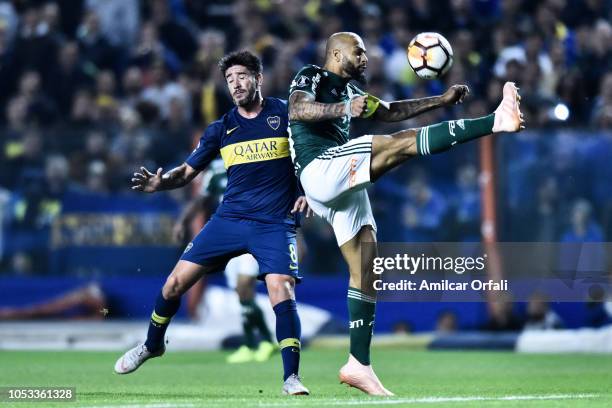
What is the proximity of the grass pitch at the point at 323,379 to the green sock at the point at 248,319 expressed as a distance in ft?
1.13

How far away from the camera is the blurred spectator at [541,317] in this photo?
14438 mm

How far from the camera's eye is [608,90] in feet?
49.3

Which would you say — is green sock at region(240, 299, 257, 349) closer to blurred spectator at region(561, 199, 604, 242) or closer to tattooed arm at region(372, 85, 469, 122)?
blurred spectator at region(561, 199, 604, 242)

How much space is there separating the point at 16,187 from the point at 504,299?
575cm

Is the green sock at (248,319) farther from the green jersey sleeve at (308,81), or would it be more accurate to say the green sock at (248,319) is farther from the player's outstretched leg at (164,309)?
the green jersey sleeve at (308,81)

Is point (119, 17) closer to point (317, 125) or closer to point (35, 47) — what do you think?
point (35, 47)

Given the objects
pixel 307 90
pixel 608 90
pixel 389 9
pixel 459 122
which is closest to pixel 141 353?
pixel 307 90

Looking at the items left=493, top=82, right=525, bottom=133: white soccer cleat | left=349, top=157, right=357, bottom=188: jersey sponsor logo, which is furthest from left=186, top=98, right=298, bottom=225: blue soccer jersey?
left=493, top=82, right=525, bottom=133: white soccer cleat

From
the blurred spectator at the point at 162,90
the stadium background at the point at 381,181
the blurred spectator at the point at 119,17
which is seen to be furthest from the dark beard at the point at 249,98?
the blurred spectator at the point at 119,17

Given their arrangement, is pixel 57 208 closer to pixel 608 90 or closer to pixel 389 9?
pixel 389 9

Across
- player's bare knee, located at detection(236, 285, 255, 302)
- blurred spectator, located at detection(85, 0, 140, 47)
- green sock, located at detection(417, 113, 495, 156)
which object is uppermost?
blurred spectator, located at detection(85, 0, 140, 47)

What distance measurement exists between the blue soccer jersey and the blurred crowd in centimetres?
583

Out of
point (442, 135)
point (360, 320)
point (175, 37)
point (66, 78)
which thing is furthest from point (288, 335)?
point (175, 37)

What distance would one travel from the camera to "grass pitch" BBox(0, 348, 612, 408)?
7746 mm
